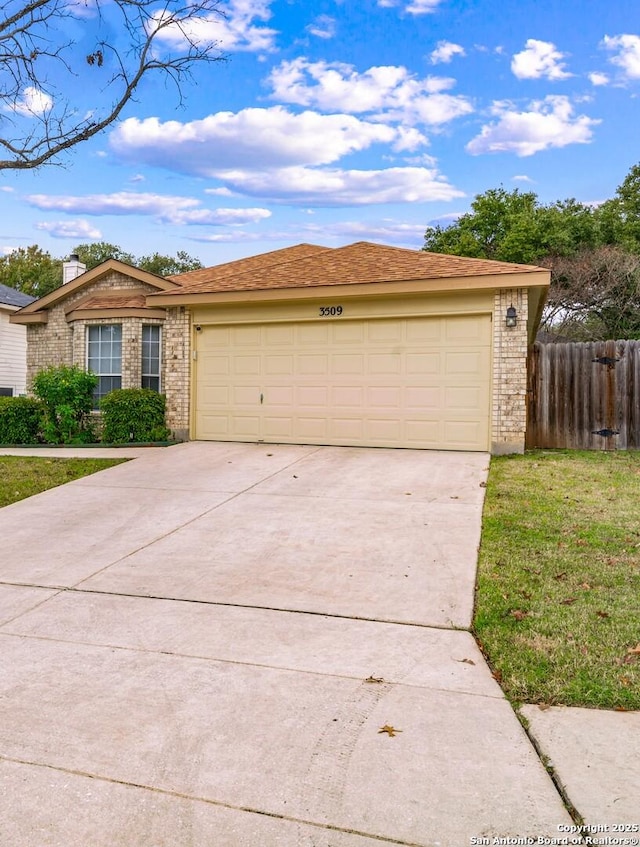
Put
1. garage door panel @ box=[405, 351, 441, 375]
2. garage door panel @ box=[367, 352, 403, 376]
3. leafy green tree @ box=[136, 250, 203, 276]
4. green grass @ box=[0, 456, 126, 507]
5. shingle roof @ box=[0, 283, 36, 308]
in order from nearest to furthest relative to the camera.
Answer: green grass @ box=[0, 456, 126, 507], garage door panel @ box=[405, 351, 441, 375], garage door panel @ box=[367, 352, 403, 376], shingle roof @ box=[0, 283, 36, 308], leafy green tree @ box=[136, 250, 203, 276]

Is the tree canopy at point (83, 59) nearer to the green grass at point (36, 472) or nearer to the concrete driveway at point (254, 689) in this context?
the green grass at point (36, 472)

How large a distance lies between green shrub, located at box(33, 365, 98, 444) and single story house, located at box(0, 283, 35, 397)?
396 inches

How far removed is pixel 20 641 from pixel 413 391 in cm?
826

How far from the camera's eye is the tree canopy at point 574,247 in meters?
24.3

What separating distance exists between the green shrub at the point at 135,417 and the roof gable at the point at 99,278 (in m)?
2.69

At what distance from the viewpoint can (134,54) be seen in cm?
818

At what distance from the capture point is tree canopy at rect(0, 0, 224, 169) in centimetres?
802

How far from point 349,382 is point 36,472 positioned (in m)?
5.37

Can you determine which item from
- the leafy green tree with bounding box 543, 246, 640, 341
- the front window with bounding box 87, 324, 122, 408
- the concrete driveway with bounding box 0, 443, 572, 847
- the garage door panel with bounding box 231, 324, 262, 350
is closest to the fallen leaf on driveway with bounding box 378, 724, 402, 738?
the concrete driveway with bounding box 0, 443, 572, 847

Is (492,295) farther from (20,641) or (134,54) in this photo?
(20,641)

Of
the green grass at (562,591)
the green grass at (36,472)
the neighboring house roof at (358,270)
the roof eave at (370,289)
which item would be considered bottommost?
the green grass at (562,591)

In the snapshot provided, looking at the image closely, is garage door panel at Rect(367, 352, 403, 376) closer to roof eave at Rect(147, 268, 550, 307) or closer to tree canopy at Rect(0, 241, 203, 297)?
roof eave at Rect(147, 268, 550, 307)

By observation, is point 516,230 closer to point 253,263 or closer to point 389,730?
point 253,263

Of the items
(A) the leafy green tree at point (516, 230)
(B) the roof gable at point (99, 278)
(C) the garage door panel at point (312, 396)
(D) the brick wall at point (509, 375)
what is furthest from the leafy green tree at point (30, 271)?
(D) the brick wall at point (509, 375)
